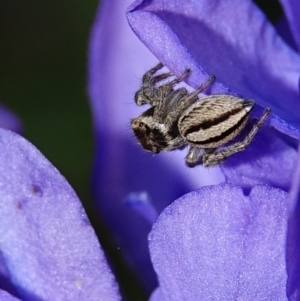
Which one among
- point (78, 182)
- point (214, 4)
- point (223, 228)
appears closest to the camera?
point (223, 228)

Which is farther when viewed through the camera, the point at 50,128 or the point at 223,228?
the point at 50,128

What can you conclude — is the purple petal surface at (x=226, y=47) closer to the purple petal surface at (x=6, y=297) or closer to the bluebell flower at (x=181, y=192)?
the bluebell flower at (x=181, y=192)

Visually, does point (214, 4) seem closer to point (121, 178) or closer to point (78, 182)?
point (121, 178)

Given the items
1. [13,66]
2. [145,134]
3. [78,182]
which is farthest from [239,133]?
[13,66]

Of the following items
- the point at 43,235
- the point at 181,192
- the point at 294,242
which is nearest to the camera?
the point at 294,242

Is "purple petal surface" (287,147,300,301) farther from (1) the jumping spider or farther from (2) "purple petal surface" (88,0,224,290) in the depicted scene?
(2) "purple petal surface" (88,0,224,290)

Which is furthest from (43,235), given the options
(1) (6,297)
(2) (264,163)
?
(2) (264,163)

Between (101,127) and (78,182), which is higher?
(101,127)

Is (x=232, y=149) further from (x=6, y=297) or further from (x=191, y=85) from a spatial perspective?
(x=6, y=297)
